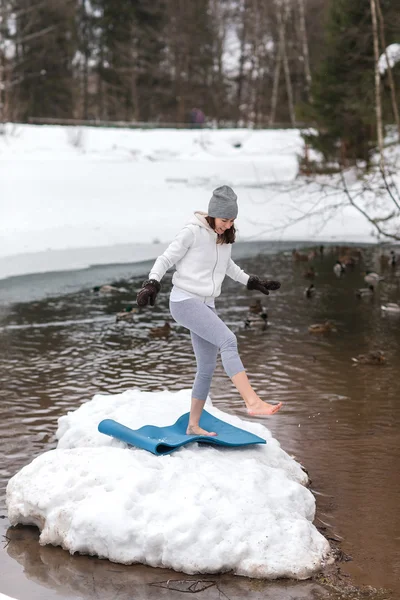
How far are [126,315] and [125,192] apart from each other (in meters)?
14.8

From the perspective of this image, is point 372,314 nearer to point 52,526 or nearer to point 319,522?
point 319,522

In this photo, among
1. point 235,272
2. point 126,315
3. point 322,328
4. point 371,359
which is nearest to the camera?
point 235,272

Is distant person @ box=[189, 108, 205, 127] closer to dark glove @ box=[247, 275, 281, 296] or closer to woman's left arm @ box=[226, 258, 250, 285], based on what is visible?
dark glove @ box=[247, 275, 281, 296]

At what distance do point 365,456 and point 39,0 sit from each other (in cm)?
4422

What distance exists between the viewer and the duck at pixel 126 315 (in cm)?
1372

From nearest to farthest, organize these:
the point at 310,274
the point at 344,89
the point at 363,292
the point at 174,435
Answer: the point at 174,435 < the point at 363,292 < the point at 310,274 < the point at 344,89

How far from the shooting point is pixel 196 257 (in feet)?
19.4

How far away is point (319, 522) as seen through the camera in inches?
226

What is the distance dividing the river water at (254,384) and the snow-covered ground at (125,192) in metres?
3.24

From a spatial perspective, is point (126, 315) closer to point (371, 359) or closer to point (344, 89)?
point (371, 359)

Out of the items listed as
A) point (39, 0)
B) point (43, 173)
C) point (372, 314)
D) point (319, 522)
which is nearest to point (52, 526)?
point (319, 522)

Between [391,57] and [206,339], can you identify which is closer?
[206,339]

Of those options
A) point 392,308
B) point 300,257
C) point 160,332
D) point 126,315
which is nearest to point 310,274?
point 300,257

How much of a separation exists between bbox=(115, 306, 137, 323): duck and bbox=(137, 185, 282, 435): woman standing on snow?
769 cm
